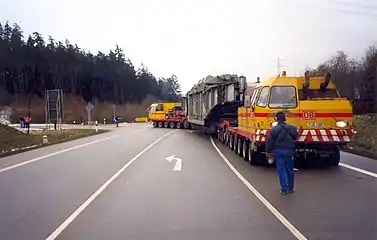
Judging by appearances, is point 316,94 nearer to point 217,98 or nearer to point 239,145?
point 239,145

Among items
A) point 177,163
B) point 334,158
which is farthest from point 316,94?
point 177,163

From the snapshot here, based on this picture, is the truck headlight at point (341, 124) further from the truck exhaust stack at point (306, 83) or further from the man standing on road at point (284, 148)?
the man standing on road at point (284, 148)

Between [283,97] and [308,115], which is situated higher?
[283,97]

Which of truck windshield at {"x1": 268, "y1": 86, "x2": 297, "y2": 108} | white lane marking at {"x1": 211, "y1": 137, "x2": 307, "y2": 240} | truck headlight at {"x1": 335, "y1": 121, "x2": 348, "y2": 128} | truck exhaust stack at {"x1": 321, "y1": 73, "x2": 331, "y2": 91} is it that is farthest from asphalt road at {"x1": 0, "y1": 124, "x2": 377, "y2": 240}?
truck exhaust stack at {"x1": 321, "y1": 73, "x2": 331, "y2": 91}

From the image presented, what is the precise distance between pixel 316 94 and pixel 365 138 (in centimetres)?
1145

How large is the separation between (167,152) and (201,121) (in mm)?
15765

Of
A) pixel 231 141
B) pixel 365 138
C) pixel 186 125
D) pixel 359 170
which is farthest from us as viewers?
pixel 186 125

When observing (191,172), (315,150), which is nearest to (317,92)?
(315,150)

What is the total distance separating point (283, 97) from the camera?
16281 mm

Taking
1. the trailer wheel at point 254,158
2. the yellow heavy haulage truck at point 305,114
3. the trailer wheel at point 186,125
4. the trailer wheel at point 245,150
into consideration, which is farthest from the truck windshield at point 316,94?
the trailer wheel at point 186,125

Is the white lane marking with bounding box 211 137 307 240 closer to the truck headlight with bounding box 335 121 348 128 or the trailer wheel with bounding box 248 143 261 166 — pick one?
the trailer wheel with bounding box 248 143 261 166

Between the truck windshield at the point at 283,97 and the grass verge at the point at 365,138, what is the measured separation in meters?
5.01

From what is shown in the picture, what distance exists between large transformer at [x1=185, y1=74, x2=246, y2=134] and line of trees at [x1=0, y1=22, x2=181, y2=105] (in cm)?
6153

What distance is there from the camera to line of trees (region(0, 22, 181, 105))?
95.8 m
